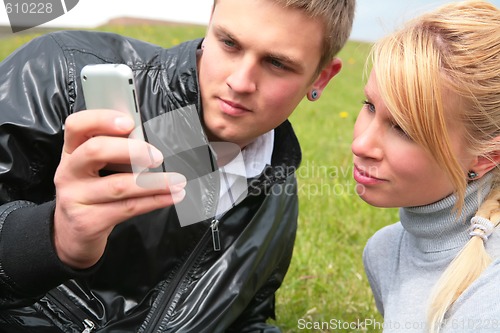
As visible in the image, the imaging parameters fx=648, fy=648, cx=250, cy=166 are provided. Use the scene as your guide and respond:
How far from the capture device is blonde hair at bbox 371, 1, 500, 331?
185 cm

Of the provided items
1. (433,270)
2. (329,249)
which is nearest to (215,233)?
(433,270)

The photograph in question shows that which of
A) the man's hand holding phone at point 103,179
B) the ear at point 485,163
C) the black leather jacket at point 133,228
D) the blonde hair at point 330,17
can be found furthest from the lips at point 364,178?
the man's hand holding phone at point 103,179

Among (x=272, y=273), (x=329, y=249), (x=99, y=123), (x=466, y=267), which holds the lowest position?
(x=329, y=249)

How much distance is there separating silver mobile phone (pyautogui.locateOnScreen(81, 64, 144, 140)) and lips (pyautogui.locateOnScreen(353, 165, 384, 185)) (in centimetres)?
87

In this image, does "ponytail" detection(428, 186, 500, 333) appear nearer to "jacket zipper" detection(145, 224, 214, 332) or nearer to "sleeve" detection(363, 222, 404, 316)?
"sleeve" detection(363, 222, 404, 316)

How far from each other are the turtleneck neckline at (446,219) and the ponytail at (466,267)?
45 mm

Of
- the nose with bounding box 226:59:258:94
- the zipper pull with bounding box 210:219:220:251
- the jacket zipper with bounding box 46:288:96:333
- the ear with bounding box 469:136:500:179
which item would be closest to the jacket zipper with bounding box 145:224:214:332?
the zipper pull with bounding box 210:219:220:251

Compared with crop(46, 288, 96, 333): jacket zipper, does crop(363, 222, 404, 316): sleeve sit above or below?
below

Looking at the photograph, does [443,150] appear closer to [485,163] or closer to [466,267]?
[485,163]

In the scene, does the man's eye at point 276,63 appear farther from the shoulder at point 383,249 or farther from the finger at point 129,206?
the finger at point 129,206

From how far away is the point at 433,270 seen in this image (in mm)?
2098

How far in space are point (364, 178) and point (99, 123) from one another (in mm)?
981

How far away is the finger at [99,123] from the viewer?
48.9 inches

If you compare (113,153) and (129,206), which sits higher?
(113,153)
